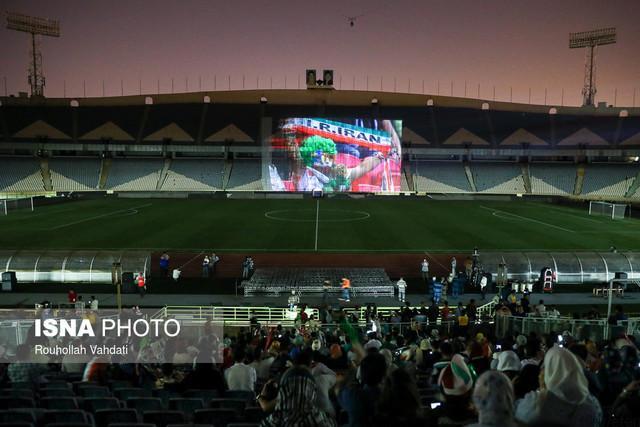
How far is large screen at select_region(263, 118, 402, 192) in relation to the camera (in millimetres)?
61781

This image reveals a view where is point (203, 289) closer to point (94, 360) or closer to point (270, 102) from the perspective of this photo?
point (94, 360)

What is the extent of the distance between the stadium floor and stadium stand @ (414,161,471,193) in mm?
47522

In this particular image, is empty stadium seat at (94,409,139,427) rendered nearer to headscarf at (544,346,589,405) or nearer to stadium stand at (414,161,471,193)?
headscarf at (544,346,589,405)

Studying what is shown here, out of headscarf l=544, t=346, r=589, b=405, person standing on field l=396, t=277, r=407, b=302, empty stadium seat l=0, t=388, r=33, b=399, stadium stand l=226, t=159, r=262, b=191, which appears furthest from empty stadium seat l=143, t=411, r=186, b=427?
stadium stand l=226, t=159, r=262, b=191

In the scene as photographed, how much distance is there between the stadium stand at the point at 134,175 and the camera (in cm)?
6838

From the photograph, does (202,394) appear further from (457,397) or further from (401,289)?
(401,289)

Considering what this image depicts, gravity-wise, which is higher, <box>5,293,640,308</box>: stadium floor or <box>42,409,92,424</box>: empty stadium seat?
<box>42,409,92,424</box>: empty stadium seat

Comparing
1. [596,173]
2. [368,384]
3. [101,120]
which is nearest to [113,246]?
[368,384]

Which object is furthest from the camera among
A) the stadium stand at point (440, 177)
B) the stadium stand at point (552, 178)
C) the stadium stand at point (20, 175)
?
the stadium stand at point (440, 177)

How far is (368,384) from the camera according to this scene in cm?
420

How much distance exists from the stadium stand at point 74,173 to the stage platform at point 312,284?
52.8 metres

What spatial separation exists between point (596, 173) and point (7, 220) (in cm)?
6896

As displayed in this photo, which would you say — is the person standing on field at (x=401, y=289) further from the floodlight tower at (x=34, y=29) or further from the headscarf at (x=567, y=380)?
the floodlight tower at (x=34, y=29)

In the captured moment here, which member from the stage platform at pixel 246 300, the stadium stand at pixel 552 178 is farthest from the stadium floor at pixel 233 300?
Result: the stadium stand at pixel 552 178
